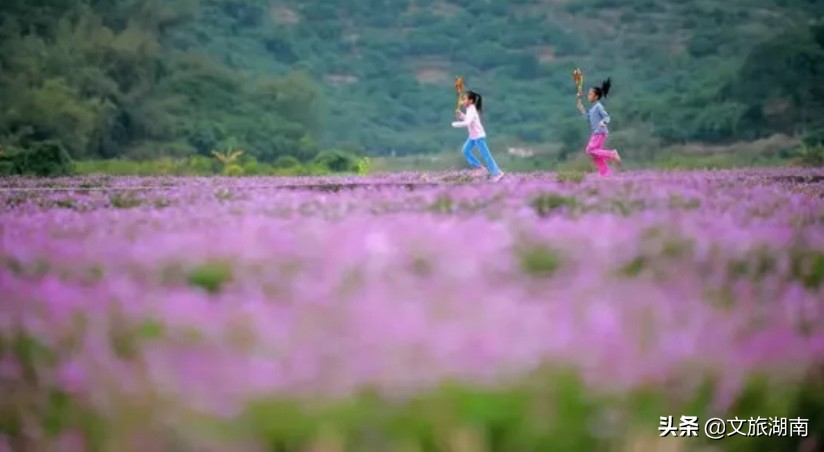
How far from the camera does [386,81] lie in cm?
5822

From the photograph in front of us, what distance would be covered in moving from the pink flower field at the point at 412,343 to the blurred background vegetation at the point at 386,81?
1625 centimetres

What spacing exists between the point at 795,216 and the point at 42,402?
2.50 metres

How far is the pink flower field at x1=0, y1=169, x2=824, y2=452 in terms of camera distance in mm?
1235

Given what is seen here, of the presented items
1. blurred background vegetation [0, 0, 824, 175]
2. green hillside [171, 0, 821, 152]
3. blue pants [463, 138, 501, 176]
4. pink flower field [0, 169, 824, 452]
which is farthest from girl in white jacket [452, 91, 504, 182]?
green hillside [171, 0, 821, 152]

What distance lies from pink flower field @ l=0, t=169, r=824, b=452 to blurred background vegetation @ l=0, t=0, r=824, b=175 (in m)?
16.2

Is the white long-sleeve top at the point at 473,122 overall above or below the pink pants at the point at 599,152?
above

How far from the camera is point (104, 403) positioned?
133cm

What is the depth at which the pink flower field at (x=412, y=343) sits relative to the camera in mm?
1235

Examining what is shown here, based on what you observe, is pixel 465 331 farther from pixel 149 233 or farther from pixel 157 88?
pixel 157 88

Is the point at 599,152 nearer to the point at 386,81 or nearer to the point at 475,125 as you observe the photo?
the point at 475,125

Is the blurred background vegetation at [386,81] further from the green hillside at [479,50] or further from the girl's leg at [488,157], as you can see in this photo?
the girl's leg at [488,157]

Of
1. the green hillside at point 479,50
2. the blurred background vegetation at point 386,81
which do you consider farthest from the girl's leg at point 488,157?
the green hillside at point 479,50

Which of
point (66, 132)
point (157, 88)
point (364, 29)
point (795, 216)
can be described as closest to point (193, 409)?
point (795, 216)

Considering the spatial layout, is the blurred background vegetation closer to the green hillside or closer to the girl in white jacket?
the green hillside
